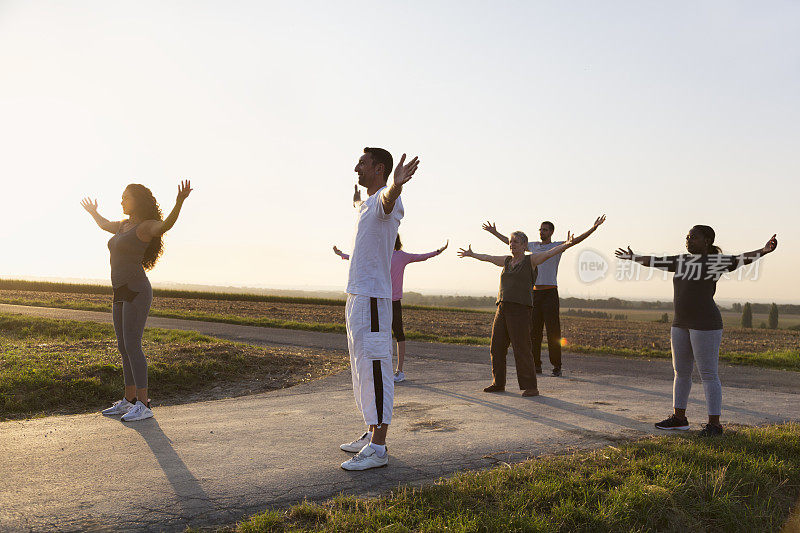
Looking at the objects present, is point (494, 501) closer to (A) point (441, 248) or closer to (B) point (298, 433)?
(B) point (298, 433)

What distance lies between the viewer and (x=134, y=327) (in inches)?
228

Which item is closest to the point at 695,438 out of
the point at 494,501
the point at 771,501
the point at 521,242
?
→ the point at 771,501

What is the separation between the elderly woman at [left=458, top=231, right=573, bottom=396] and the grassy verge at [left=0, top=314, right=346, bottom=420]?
11.0 ft

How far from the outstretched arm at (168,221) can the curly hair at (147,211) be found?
0.15 m

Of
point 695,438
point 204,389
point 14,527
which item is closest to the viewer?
point 14,527

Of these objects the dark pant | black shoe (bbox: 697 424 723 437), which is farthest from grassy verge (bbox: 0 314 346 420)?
black shoe (bbox: 697 424 723 437)

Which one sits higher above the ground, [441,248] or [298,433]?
[441,248]

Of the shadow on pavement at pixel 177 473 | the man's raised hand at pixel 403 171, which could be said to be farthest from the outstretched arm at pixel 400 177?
the shadow on pavement at pixel 177 473

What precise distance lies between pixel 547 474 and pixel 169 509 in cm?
253

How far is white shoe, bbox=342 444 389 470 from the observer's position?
409cm

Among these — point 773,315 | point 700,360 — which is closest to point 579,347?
point 700,360

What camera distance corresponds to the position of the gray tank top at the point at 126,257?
5.80m

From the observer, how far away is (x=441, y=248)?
8.57 metres

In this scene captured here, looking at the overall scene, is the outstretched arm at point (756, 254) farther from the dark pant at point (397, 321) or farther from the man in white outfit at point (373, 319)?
the dark pant at point (397, 321)
